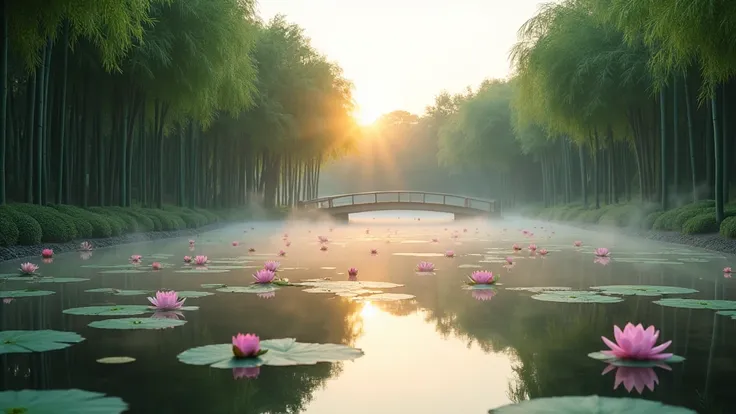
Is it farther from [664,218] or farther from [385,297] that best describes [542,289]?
[664,218]

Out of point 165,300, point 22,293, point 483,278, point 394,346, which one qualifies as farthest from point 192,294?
point 394,346

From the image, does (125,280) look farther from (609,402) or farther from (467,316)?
(609,402)

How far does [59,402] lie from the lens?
2594 mm

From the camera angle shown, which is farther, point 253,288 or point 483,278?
point 483,278

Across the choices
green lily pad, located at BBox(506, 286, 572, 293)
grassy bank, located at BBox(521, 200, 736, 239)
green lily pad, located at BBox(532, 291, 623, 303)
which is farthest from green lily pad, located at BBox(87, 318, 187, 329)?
grassy bank, located at BBox(521, 200, 736, 239)

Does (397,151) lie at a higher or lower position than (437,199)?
higher

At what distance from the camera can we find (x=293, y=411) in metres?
2.62

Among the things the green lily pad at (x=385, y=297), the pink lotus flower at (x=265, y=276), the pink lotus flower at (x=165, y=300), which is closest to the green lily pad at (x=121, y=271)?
the pink lotus flower at (x=265, y=276)

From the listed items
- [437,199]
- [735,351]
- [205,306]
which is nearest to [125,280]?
[205,306]

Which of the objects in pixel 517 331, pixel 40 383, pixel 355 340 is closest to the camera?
pixel 40 383

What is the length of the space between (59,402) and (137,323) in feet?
6.27

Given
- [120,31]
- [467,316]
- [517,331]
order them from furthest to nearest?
[120,31] → [467,316] → [517,331]

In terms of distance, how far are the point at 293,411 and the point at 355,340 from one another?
1543 millimetres

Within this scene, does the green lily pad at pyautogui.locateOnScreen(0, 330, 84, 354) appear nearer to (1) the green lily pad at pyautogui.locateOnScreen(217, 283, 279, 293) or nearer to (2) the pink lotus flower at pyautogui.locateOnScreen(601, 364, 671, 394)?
(1) the green lily pad at pyautogui.locateOnScreen(217, 283, 279, 293)
